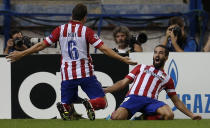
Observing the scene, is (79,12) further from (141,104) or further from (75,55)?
(141,104)

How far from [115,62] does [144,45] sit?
136 inches

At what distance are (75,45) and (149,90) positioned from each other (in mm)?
1688

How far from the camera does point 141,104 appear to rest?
33.0 feet

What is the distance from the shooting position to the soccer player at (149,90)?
10000 millimetres

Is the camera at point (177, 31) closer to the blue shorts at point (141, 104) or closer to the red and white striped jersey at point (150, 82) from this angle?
the red and white striped jersey at point (150, 82)

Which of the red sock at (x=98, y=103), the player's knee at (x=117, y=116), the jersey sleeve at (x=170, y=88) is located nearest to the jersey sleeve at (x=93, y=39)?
the red sock at (x=98, y=103)

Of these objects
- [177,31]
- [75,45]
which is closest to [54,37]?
→ [75,45]

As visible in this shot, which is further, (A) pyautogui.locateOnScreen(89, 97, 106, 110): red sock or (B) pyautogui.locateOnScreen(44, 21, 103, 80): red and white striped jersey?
(A) pyautogui.locateOnScreen(89, 97, 106, 110): red sock

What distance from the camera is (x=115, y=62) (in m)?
11.2

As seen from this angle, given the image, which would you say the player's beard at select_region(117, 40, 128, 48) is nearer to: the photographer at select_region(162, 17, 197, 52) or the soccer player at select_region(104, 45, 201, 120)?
the photographer at select_region(162, 17, 197, 52)

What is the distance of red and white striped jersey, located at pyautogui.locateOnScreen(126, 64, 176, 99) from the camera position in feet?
33.1

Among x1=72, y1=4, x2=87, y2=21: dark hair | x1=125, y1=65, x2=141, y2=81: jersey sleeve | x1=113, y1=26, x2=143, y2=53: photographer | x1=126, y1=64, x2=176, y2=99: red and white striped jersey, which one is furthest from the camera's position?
x1=113, y1=26, x2=143, y2=53: photographer

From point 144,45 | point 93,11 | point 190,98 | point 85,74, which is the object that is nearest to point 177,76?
point 190,98

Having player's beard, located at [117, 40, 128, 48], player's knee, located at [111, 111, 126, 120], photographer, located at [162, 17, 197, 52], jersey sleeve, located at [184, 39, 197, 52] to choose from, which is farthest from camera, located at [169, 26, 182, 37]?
player's knee, located at [111, 111, 126, 120]
